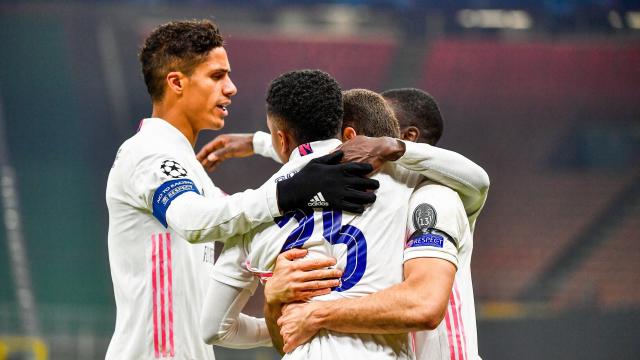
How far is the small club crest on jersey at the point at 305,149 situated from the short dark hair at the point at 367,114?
0.13m

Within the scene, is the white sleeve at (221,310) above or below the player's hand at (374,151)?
below

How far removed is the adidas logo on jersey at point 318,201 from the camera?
1.43m

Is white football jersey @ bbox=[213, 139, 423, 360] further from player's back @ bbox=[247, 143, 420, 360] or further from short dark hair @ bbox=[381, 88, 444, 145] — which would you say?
short dark hair @ bbox=[381, 88, 444, 145]

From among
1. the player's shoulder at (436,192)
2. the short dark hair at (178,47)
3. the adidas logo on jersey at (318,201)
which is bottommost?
the player's shoulder at (436,192)

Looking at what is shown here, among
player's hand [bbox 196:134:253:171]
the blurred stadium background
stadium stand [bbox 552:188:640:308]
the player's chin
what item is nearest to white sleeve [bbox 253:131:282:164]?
Result: player's hand [bbox 196:134:253:171]

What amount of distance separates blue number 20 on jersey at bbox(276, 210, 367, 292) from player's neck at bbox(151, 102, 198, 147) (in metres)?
0.70

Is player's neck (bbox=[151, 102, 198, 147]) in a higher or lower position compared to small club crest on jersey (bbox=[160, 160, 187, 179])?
higher

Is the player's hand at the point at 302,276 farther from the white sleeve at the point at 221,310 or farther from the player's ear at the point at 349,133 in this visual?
the player's ear at the point at 349,133

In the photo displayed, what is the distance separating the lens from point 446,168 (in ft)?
4.99

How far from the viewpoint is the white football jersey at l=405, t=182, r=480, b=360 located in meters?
1.42

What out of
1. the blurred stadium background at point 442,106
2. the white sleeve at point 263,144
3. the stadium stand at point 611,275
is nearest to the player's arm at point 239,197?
the white sleeve at point 263,144

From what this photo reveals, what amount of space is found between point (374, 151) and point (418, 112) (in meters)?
0.68

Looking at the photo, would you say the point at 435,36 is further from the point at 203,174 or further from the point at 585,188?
the point at 203,174

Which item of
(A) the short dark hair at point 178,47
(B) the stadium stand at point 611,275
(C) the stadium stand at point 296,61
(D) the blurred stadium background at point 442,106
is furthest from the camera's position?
(C) the stadium stand at point 296,61
